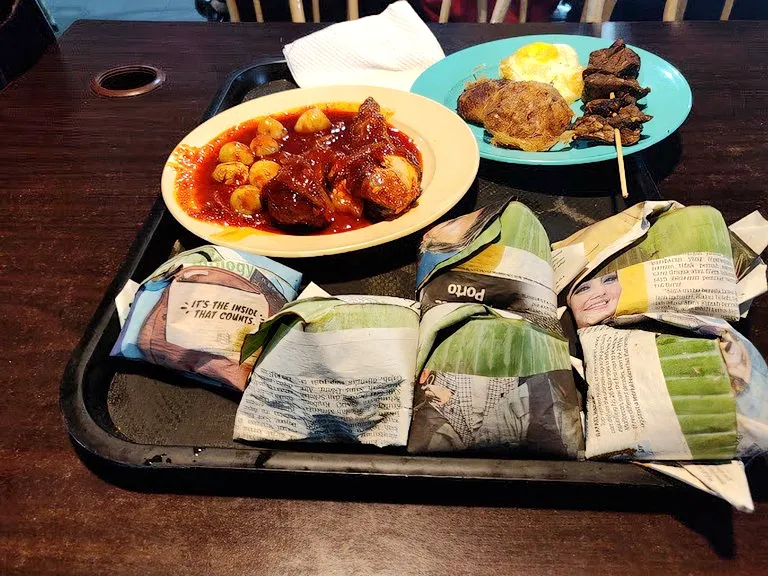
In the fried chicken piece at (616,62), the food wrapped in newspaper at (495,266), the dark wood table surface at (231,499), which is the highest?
the fried chicken piece at (616,62)

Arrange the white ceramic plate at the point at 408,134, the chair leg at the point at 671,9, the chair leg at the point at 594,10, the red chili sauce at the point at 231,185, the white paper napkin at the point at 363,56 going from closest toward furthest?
1. the white ceramic plate at the point at 408,134
2. the red chili sauce at the point at 231,185
3. the white paper napkin at the point at 363,56
4. the chair leg at the point at 671,9
5. the chair leg at the point at 594,10

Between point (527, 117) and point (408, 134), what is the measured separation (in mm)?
383

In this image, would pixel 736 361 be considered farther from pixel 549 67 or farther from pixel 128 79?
pixel 128 79

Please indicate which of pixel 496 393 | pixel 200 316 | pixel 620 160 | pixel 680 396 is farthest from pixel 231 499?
pixel 620 160

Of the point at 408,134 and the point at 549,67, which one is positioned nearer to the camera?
the point at 408,134

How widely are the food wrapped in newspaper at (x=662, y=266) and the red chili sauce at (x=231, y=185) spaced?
62cm

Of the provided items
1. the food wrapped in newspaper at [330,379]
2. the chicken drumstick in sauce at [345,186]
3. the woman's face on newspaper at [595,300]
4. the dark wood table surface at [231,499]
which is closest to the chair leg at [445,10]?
the dark wood table surface at [231,499]

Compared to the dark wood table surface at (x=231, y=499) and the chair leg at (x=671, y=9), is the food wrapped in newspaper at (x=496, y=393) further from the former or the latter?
the chair leg at (x=671, y=9)

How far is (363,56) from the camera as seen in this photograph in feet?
7.18

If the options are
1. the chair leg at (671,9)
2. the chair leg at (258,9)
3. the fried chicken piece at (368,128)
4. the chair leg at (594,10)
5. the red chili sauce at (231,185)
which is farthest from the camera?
the chair leg at (258,9)

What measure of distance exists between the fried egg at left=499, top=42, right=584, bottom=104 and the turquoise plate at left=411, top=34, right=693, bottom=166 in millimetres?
52

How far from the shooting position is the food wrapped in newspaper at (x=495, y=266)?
1.09 m

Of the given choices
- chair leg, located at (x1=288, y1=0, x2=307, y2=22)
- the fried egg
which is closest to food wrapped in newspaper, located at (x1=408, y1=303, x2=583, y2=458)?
the fried egg

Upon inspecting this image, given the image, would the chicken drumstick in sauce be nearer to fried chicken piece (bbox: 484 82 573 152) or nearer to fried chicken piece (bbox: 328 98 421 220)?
fried chicken piece (bbox: 328 98 421 220)
